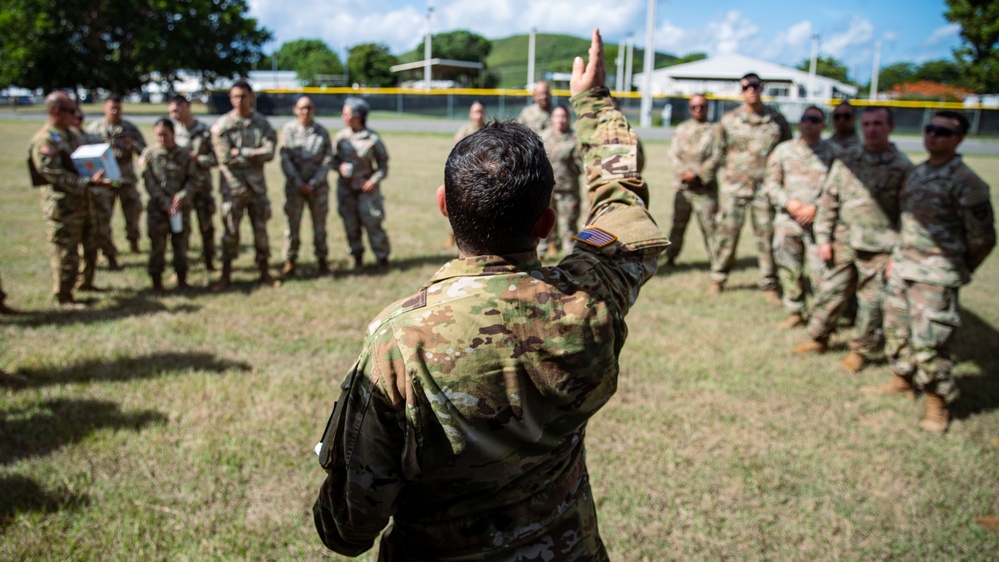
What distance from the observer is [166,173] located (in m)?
7.16

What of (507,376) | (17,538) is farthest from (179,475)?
(507,376)

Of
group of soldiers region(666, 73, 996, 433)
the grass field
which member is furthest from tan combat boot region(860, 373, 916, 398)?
the grass field

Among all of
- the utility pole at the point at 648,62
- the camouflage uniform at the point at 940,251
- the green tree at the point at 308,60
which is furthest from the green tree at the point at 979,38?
the green tree at the point at 308,60

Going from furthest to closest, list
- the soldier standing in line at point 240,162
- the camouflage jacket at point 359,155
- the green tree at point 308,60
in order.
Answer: the green tree at point 308,60 → the camouflage jacket at point 359,155 → the soldier standing in line at point 240,162

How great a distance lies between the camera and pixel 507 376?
57.9 inches

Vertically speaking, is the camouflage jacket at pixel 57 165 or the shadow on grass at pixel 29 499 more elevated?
the camouflage jacket at pixel 57 165

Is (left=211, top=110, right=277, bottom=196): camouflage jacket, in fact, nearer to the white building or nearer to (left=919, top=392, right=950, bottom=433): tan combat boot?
(left=919, top=392, right=950, bottom=433): tan combat boot

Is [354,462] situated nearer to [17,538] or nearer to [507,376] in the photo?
[507,376]

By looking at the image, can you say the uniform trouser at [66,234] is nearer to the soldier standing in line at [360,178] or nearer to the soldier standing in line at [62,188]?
the soldier standing in line at [62,188]

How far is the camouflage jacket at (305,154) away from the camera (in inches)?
313

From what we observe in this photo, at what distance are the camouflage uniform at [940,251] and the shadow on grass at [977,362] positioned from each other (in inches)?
27.7

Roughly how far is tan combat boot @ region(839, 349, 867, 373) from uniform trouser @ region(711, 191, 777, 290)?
2.08 m

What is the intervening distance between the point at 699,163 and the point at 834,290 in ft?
9.27

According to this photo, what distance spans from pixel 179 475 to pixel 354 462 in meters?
2.96
